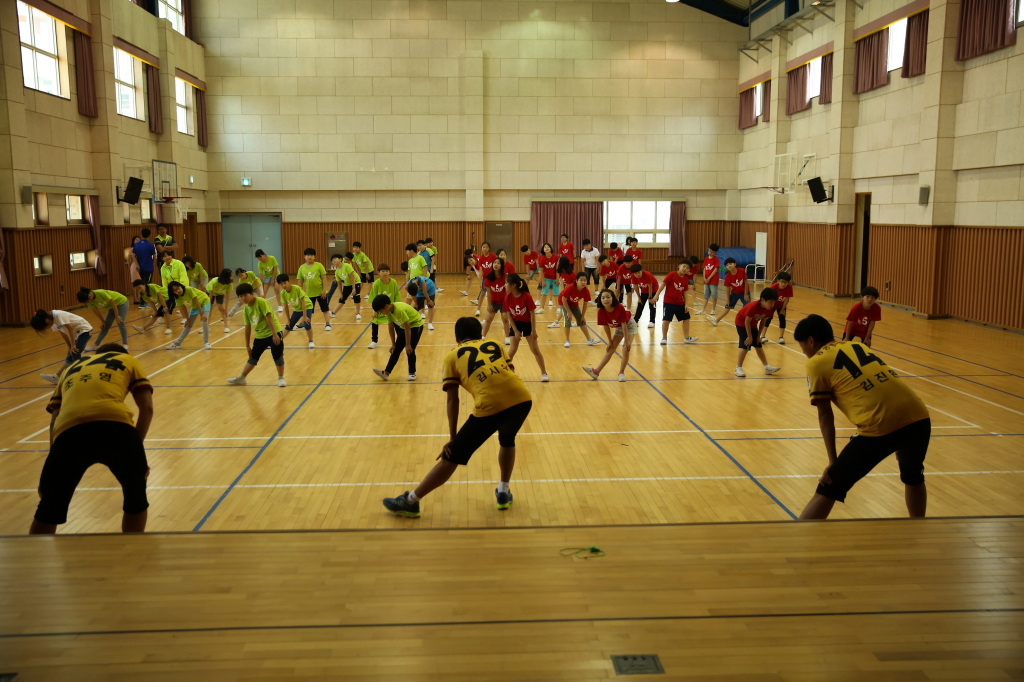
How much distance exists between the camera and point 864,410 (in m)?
5.49

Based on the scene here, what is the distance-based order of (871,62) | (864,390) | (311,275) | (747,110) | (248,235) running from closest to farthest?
(864,390) < (311,275) < (871,62) < (747,110) < (248,235)

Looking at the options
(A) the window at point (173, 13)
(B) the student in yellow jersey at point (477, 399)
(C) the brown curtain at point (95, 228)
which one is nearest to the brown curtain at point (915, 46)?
(B) the student in yellow jersey at point (477, 399)

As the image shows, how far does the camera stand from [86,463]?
17.7 feet

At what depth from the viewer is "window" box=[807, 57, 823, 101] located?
24.7 metres

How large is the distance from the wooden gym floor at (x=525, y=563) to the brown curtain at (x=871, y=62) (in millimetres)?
14651

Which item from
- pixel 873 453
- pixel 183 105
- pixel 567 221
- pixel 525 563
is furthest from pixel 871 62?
pixel 183 105

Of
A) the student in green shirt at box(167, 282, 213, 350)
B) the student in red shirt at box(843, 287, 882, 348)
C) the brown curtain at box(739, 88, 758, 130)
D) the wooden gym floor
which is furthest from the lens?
the brown curtain at box(739, 88, 758, 130)

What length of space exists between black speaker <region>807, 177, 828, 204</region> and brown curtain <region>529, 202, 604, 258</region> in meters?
9.43

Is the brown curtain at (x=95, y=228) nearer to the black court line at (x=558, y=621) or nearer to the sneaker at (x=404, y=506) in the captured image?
the sneaker at (x=404, y=506)

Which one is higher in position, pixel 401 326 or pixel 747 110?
pixel 747 110

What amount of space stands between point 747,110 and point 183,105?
20.9 metres

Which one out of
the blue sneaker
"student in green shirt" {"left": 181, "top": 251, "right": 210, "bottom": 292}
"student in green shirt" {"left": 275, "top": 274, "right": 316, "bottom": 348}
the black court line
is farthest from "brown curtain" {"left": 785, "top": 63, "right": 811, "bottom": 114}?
the black court line

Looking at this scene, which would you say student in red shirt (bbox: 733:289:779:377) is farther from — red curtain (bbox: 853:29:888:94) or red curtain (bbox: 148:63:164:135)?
red curtain (bbox: 148:63:164:135)

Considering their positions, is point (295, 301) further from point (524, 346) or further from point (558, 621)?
point (558, 621)
